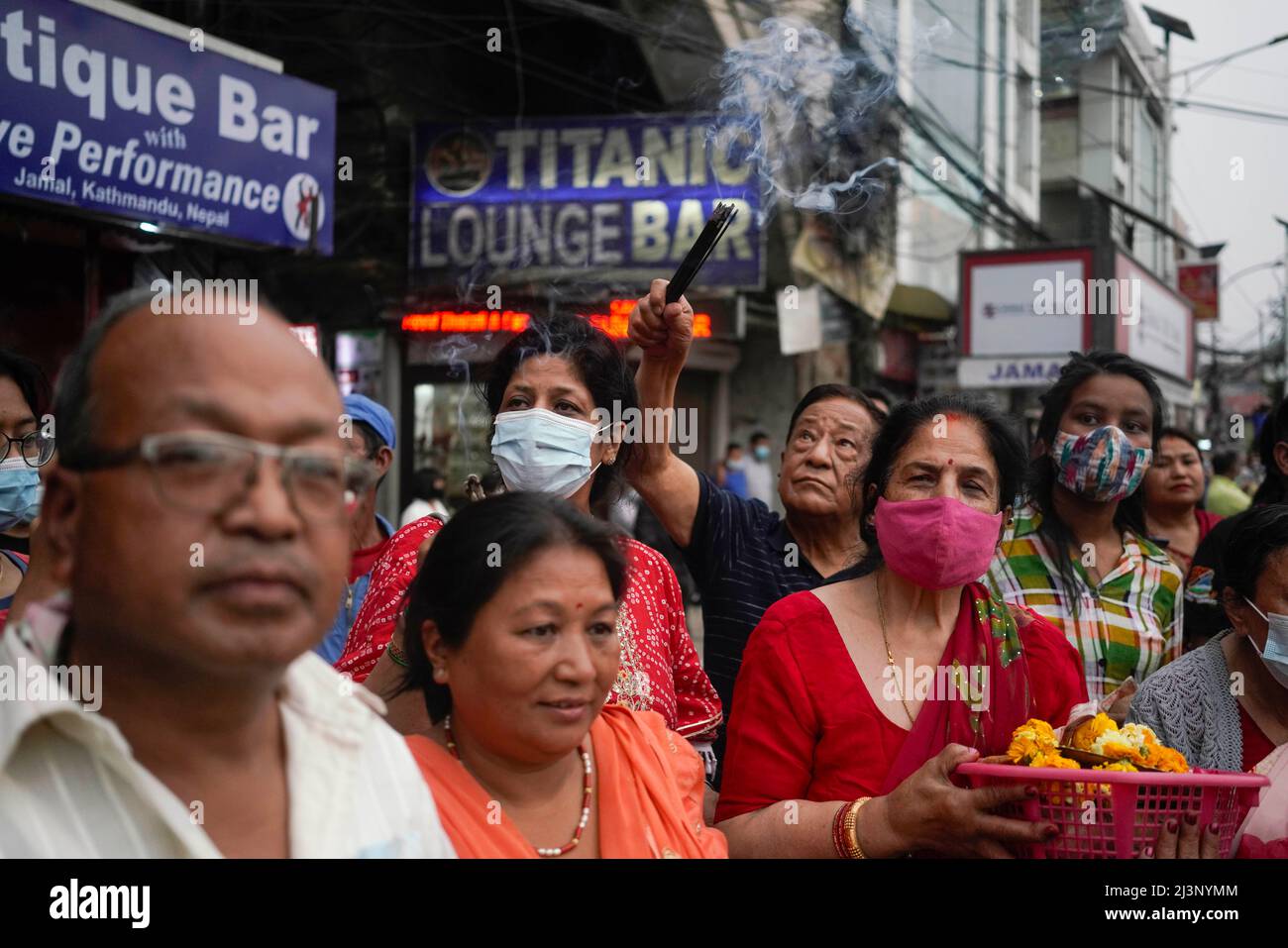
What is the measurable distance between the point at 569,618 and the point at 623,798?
0.35m

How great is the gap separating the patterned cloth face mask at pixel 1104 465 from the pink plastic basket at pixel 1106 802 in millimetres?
1596

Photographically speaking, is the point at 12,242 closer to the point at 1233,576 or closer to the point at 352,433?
the point at 352,433

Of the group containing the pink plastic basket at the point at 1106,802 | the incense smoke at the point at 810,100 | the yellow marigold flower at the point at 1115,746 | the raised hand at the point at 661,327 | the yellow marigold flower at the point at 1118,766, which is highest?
the incense smoke at the point at 810,100

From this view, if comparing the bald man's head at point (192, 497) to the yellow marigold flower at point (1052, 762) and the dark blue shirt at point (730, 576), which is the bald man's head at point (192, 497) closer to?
the yellow marigold flower at point (1052, 762)

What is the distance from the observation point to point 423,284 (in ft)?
38.4

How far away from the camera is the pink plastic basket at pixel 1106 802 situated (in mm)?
2033

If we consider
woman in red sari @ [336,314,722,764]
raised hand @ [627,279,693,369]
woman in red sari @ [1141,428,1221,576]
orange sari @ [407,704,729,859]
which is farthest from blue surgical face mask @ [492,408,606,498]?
woman in red sari @ [1141,428,1221,576]

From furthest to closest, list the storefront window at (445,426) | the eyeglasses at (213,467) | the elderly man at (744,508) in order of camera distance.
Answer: the storefront window at (445,426), the elderly man at (744,508), the eyeglasses at (213,467)

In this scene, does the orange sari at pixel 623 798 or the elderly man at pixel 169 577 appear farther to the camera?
the orange sari at pixel 623 798

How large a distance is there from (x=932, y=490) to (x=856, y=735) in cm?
60

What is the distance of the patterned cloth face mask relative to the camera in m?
3.60

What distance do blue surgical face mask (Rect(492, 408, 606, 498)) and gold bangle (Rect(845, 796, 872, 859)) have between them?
102 cm

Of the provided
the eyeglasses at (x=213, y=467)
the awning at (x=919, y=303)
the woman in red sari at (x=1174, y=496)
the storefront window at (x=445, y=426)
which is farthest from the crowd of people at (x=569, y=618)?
the awning at (x=919, y=303)

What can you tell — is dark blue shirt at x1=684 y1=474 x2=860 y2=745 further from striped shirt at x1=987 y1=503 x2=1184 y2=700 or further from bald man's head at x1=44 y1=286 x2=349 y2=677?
bald man's head at x1=44 y1=286 x2=349 y2=677
